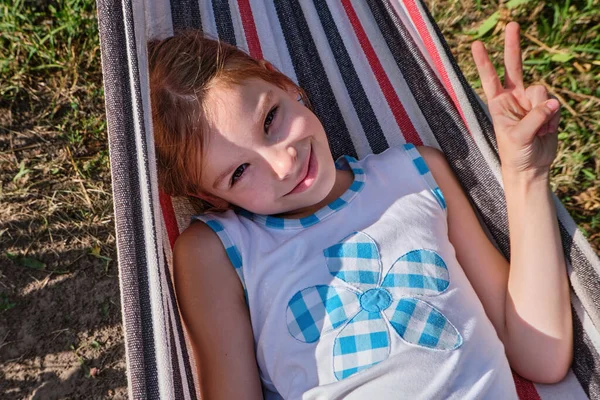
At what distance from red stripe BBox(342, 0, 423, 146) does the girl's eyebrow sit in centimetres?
59

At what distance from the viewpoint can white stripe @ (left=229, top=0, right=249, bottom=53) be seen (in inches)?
79.8

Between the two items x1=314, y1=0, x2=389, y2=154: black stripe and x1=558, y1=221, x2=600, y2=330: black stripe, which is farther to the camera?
x1=314, y1=0, x2=389, y2=154: black stripe

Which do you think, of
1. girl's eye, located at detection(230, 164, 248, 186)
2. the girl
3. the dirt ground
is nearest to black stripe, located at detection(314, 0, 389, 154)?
the girl

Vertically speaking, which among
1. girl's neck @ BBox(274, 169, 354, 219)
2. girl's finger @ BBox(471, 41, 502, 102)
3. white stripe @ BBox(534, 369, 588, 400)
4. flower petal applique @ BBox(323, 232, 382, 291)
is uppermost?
girl's finger @ BBox(471, 41, 502, 102)

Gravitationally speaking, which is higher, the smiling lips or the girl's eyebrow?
the girl's eyebrow

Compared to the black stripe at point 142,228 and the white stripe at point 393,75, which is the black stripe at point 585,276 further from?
the black stripe at point 142,228

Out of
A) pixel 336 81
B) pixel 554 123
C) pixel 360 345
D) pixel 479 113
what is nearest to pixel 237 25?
pixel 336 81

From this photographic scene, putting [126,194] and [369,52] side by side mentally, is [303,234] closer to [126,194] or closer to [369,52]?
[126,194]

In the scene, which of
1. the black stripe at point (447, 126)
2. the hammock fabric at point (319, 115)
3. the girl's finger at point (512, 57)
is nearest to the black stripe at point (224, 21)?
the hammock fabric at point (319, 115)

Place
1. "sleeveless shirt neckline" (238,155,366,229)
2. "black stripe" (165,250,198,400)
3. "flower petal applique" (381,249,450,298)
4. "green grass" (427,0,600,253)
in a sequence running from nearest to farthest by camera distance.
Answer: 1. "black stripe" (165,250,198,400)
2. "flower petal applique" (381,249,450,298)
3. "sleeveless shirt neckline" (238,155,366,229)
4. "green grass" (427,0,600,253)

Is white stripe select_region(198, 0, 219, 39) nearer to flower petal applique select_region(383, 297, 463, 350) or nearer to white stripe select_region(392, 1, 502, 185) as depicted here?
white stripe select_region(392, 1, 502, 185)

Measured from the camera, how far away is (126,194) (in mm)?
1231

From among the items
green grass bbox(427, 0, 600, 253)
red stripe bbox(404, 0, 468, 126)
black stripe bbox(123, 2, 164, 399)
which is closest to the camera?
black stripe bbox(123, 2, 164, 399)

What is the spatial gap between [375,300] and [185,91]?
70cm
